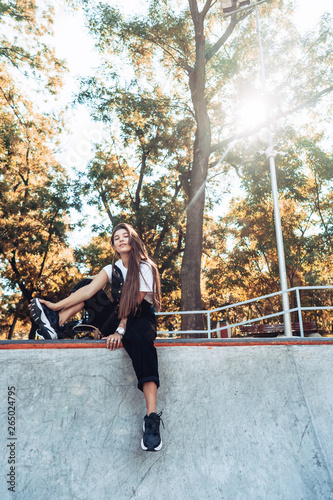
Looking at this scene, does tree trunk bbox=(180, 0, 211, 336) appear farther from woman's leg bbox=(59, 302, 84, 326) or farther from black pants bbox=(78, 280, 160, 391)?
woman's leg bbox=(59, 302, 84, 326)

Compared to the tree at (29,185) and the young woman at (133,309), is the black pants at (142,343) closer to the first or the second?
the young woman at (133,309)

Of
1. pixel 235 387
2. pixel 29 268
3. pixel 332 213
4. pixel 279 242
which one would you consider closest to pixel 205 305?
pixel 332 213

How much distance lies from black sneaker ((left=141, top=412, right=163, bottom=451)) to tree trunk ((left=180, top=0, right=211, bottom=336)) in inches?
302

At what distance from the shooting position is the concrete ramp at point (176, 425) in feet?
11.1

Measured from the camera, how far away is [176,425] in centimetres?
375

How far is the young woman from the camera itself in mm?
3484

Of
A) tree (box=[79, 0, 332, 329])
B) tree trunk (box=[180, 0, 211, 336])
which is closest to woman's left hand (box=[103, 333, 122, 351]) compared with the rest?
tree trunk (box=[180, 0, 211, 336])

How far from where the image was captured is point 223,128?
691 inches

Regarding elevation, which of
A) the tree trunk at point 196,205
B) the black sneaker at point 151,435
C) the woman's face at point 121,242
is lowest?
the black sneaker at point 151,435

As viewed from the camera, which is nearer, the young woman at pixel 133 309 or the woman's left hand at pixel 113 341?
the young woman at pixel 133 309

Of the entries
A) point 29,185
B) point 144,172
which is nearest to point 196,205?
point 144,172

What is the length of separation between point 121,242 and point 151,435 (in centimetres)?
200

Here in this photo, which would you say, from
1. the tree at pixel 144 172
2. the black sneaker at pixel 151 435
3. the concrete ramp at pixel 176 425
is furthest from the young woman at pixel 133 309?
the tree at pixel 144 172

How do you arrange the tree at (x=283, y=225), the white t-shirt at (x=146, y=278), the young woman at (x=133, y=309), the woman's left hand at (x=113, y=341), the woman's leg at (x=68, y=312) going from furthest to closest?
1. the tree at (x=283, y=225)
2. the woman's leg at (x=68, y=312)
3. the white t-shirt at (x=146, y=278)
4. the woman's left hand at (x=113, y=341)
5. the young woman at (x=133, y=309)
